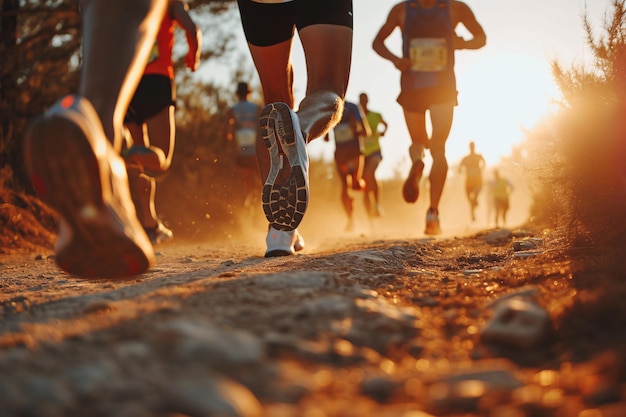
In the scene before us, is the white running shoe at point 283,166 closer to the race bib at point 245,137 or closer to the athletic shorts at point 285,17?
the athletic shorts at point 285,17

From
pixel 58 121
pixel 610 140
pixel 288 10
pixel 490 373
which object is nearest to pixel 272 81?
pixel 288 10

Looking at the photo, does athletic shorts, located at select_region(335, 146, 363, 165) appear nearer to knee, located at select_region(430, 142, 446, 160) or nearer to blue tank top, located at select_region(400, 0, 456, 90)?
blue tank top, located at select_region(400, 0, 456, 90)

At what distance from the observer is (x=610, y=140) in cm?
269

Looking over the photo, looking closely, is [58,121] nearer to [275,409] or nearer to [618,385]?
[275,409]

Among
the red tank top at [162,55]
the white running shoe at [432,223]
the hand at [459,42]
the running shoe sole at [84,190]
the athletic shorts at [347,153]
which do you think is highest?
the hand at [459,42]

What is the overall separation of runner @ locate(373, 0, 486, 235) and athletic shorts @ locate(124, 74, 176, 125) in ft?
7.79

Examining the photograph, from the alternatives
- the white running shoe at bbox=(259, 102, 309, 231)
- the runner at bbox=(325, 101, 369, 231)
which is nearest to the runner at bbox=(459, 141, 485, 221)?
the runner at bbox=(325, 101, 369, 231)

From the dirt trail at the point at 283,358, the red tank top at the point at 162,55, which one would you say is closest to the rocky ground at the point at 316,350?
the dirt trail at the point at 283,358

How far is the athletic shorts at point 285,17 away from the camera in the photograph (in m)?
2.93

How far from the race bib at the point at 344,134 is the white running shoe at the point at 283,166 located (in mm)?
7456

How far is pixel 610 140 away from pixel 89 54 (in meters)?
2.04

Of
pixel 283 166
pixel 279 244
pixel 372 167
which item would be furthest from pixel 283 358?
pixel 372 167

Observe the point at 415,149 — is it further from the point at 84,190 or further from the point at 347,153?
the point at 84,190

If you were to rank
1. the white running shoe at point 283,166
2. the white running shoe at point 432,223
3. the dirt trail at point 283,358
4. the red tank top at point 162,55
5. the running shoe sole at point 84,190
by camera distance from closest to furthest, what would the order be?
the dirt trail at point 283,358
the running shoe sole at point 84,190
the white running shoe at point 283,166
the red tank top at point 162,55
the white running shoe at point 432,223
